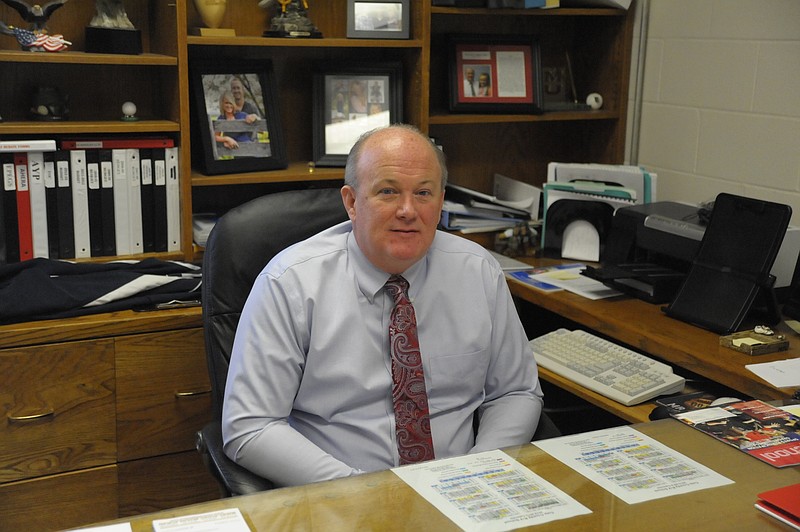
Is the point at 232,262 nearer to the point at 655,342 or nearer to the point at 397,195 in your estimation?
the point at 397,195

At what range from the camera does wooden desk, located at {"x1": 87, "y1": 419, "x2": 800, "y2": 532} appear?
128 centimetres

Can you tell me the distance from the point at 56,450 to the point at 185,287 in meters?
0.53

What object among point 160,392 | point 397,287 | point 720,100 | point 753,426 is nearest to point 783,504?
point 753,426

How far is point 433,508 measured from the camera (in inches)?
51.9

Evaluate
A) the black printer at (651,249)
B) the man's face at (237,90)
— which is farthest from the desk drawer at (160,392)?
the black printer at (651,249)

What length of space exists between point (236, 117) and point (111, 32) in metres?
0.43

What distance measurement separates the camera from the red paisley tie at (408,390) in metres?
1.83

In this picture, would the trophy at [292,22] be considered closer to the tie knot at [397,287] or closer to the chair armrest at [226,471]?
the tie knot at [397,287]

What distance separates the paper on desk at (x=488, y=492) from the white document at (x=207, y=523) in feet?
0.88

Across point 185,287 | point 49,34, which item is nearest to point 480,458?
point 185,287

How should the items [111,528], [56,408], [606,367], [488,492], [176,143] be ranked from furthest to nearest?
[176,143]
[56,408]
[606,367]
[488,492]
[111,528]

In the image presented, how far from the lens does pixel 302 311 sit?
71.3 inches

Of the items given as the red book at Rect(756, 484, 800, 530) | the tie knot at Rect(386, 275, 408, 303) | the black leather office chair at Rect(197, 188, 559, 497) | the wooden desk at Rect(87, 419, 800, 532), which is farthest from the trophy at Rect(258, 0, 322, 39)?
the red book at Rect(756, 484, 800, 530)

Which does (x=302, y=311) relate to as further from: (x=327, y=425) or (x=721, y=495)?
(x=721, y=495)
